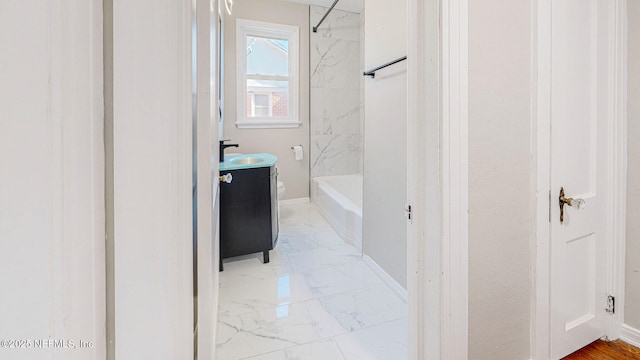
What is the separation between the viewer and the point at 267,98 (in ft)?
13.9

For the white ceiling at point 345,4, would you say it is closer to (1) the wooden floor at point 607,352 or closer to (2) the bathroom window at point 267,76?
(2) the bathroom window at point 267,76

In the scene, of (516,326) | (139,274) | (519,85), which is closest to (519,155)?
(519,85)

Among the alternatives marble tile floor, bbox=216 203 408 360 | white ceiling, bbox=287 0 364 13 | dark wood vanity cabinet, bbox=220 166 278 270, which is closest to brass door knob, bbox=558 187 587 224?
marble tile floor, bbox=216 203 408 360

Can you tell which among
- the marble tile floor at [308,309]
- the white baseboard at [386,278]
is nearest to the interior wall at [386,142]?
the white baseboard at [386,278]

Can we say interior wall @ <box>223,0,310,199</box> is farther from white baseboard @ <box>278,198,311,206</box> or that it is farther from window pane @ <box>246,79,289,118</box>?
window pane @ <box>246,79,289,118</box>

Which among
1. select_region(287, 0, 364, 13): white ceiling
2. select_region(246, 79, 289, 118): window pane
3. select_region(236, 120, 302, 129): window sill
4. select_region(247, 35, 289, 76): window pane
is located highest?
select_region(287, 0, 364, 13): white ceiling

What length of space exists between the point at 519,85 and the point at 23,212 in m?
1.45

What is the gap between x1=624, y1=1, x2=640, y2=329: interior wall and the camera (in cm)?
148

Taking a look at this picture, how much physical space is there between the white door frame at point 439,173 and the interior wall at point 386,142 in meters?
0.84

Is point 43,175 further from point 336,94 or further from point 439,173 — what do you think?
point 336,94

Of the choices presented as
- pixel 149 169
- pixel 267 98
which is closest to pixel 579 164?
pixel 149 169

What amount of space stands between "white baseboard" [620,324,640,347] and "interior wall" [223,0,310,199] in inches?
134

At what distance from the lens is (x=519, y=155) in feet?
3.99

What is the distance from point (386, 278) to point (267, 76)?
119 inches
